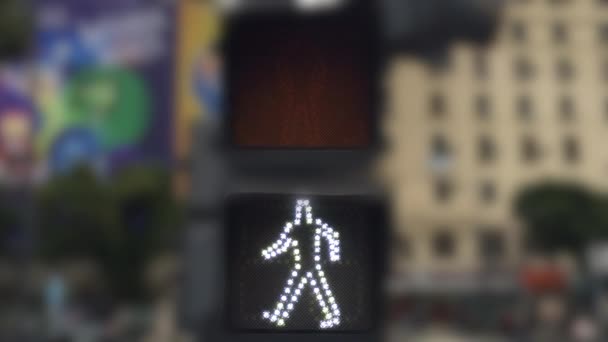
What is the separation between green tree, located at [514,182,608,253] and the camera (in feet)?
185

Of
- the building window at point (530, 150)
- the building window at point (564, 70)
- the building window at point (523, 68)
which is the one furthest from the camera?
the building window at point (564, 70)

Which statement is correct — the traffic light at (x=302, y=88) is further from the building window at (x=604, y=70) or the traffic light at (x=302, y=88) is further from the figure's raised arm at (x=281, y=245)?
the building window at (x=604, y=70)

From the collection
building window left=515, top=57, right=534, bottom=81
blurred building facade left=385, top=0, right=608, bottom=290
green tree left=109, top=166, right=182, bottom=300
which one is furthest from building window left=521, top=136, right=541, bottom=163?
green tree left=109, top=166, right=182, bottom=300

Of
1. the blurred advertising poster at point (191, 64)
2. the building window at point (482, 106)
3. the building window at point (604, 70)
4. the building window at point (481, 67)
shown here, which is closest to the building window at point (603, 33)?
the building window at point (604, 70)

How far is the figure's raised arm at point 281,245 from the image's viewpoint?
1.92 metres

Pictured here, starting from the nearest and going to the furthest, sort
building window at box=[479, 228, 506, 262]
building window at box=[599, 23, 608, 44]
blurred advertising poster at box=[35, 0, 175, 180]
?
blurred advertising poster at box=[35, 0, 175, 180], building window at box=[479, 228, 506, 262], building window at box=[599, 23, 608, 44]

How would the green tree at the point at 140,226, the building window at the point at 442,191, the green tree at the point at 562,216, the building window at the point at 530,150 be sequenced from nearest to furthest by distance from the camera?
1. the green tree at the point at 140,226
2. the green tree at the point at 562,216
3. the building window at the point at 442,191
4. the building window at the point at 530,150

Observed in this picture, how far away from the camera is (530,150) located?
74.1m

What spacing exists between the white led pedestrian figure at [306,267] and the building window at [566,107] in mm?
75227

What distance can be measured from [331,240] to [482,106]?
73.3m

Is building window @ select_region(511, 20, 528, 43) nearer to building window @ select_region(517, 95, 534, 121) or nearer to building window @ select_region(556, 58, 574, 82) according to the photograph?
building window @ select_region(556, 58, 574, 82)

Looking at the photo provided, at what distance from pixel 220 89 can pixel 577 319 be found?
50.9 metres

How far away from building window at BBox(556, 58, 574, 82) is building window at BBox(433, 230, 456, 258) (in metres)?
14.9

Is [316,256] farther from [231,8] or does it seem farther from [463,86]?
[463,86]
